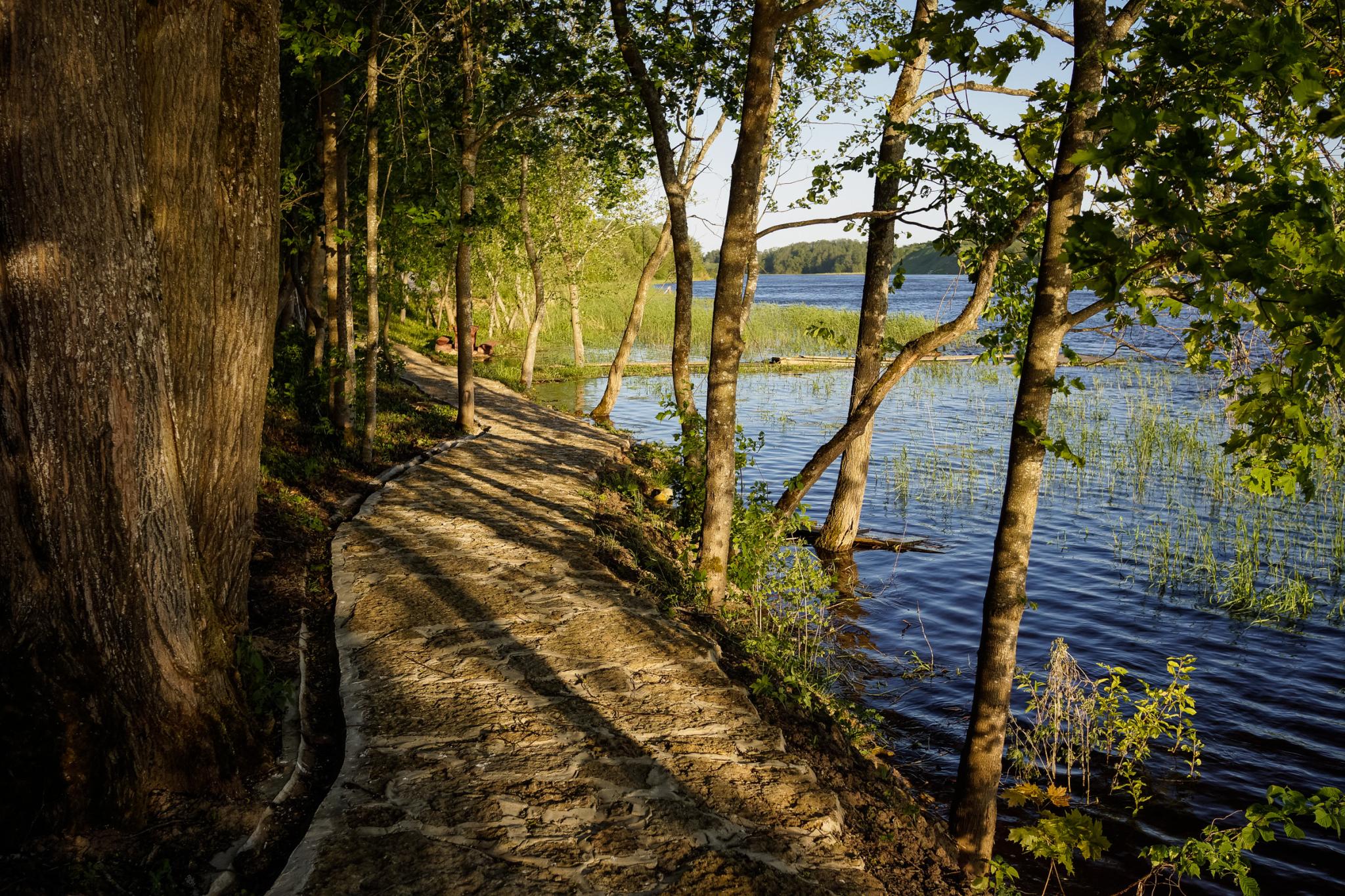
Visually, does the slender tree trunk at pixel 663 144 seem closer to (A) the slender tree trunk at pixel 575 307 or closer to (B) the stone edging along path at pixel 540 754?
(B) the stone edging along path at pixel 540 754

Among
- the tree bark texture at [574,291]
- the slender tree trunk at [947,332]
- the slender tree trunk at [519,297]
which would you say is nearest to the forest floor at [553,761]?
the slender tree trunk at [947,332]

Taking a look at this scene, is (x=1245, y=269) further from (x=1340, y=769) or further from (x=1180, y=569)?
(x=1180, y=569)

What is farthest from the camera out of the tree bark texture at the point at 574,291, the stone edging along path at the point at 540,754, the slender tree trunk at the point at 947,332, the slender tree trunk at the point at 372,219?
the tree bark texture at the point at 574,291

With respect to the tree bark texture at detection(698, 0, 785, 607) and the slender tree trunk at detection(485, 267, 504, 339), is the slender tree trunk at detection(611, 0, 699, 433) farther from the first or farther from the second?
the slender tree trunk at detection(485, 267, 504, 339)

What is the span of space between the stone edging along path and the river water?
2686mm

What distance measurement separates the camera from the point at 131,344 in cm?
380

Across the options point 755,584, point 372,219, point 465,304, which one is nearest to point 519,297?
point 465,304

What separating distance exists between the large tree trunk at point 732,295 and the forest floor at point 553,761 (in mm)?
877

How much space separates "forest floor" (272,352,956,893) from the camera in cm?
374

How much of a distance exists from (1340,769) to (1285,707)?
109cm

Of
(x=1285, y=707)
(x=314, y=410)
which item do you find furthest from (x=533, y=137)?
(x=1285, y=707)

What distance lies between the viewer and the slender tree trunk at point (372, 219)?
973 cm

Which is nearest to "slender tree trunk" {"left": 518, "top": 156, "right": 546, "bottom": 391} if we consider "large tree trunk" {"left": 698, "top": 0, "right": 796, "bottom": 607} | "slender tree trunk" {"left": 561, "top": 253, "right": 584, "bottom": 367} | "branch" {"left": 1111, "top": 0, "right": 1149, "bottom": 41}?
"slender tree trunk" {"left": 561, "top": 253, "right": 584, "bottom": 367}

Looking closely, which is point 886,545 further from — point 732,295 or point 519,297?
point 519,297
